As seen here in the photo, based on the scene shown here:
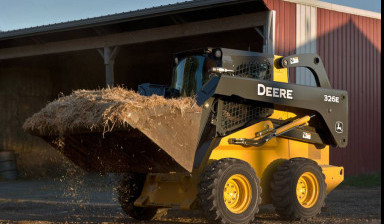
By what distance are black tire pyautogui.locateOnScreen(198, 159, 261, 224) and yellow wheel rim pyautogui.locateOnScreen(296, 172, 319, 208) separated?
1149 millimetres

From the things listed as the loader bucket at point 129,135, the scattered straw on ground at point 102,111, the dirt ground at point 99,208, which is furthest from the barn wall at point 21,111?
the scattered straw on ground at point 102,111

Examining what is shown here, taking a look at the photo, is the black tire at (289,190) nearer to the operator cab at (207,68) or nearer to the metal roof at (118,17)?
the operator cab at (207,68)

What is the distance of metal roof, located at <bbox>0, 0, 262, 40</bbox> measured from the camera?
15.3 meters

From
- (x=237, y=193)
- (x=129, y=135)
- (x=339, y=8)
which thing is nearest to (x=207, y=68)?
(x=237, y=193)

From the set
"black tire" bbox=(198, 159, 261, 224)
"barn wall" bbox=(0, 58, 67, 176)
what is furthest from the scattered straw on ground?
"barn wall" bbox=(0, 58, 67, 176)

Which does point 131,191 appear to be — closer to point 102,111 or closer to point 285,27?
point 102,111

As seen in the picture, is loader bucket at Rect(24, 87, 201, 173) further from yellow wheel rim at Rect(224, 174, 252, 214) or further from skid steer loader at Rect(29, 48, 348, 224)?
yellow wheel rim at Rect(224, 174, 252, 214)

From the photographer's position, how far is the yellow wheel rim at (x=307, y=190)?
9.68 meters

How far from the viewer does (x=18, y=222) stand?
9.66 meters

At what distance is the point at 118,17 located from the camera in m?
17.0

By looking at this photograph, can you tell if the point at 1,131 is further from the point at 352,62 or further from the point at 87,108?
the point at 87,108

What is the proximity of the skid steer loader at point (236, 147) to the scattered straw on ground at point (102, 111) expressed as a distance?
208 millimetres

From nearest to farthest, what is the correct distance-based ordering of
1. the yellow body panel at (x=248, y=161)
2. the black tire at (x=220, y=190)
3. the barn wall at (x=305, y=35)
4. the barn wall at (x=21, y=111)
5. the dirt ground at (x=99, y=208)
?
1. the black tire at (x=220, y=190)
2. the yellow body panel at (x=248, y=161)
3. the dirt ground at (x=99, y=208)
4. the barn wall at (x=305, y=35)
5. the barn wall at (x=21, y=111)

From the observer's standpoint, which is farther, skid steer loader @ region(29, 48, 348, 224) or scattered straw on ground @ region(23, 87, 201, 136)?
skid steer loader @ region(29, 48, 348, 224)
